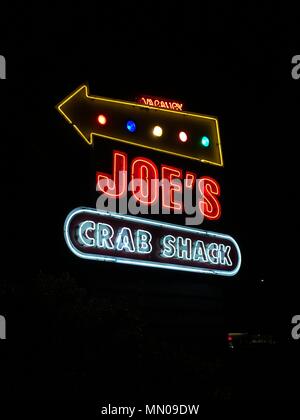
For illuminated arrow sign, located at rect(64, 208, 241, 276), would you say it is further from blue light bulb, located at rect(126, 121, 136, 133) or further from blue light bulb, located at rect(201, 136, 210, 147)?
blue light bulb, located at rect(201, 136, 210, 147)

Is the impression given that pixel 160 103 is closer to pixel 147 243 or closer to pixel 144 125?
pixel 144 125

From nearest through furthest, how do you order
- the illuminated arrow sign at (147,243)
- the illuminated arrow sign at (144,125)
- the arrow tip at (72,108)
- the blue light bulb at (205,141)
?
the illuminated arrow sign at (147,243) → the arrow tip at (72,108) → the illuminated arrow sign at (144,125) → the blue light bulb at (205,141)

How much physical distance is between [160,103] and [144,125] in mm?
1000

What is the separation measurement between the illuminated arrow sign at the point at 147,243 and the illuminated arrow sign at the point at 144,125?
215 cm

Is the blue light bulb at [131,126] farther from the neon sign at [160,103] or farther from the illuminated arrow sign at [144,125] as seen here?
the neon sign at [160,103]

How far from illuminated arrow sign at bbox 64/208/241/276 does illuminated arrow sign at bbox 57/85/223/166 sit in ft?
7.05

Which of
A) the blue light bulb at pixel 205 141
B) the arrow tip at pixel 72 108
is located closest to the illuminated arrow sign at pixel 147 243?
the arrow tip at pixel 72 108

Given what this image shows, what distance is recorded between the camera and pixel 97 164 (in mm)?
12133

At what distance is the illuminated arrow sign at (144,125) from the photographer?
12406 mm

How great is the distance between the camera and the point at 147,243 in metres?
11.9

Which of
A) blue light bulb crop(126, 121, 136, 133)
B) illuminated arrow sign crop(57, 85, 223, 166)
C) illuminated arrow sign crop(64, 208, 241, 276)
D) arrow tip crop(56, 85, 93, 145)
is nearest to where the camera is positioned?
illuminated arrow sign crop(64, 208, 241, 276)

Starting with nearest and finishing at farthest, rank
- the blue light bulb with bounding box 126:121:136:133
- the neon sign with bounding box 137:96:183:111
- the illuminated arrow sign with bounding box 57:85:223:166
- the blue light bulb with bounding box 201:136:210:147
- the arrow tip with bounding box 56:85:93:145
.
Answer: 1. the arrow tip with bounding box 56:85:93:145
2. the illuminated arrow sign with bounding box 57:85:223:166
3. the blue light bulb with bounding box 126:121:136:133
4. the neon sign with bounding box 137:96:183:111
5. the blue light bulb with bounding box 201:136:210:147

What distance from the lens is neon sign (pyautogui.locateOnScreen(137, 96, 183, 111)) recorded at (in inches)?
547

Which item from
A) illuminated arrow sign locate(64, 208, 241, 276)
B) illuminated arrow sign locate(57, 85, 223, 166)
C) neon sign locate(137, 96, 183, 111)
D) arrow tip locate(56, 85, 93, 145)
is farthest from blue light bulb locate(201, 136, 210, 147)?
arrow tip locate(56, 85, 93, 145)
